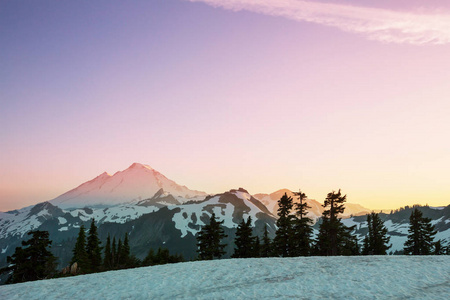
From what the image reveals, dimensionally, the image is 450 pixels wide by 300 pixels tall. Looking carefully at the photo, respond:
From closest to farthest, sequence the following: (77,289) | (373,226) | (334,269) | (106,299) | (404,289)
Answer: (404,289) < (106,299) < (77,289) < (334,269) < (373,226)

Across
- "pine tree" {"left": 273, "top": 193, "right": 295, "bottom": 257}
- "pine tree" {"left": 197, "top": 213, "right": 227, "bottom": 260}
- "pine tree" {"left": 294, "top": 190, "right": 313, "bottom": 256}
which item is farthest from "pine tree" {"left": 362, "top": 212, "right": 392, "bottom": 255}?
"pine tree" {"left": 197, "top": 213, "right": 227, "bottom": 260}

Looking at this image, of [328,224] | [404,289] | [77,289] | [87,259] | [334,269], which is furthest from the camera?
[87,259]

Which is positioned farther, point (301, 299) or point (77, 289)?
point (77, 289)

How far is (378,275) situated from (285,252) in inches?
1288

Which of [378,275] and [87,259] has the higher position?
[378,275]

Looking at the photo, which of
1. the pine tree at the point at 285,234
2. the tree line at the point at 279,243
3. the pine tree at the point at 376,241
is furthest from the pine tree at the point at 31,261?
the pine tree at the point at 376,241

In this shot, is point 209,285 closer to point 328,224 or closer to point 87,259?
point 328,224

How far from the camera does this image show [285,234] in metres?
A: 48.9

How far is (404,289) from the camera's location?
14953mm

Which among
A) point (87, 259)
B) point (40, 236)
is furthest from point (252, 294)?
point (87, 259)

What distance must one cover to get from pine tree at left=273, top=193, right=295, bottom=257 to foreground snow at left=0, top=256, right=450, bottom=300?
84.6 ft

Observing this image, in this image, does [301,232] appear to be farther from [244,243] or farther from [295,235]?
[244,243]

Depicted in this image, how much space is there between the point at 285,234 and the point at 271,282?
32975 mm

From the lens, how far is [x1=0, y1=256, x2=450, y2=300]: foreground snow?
49.5ft
